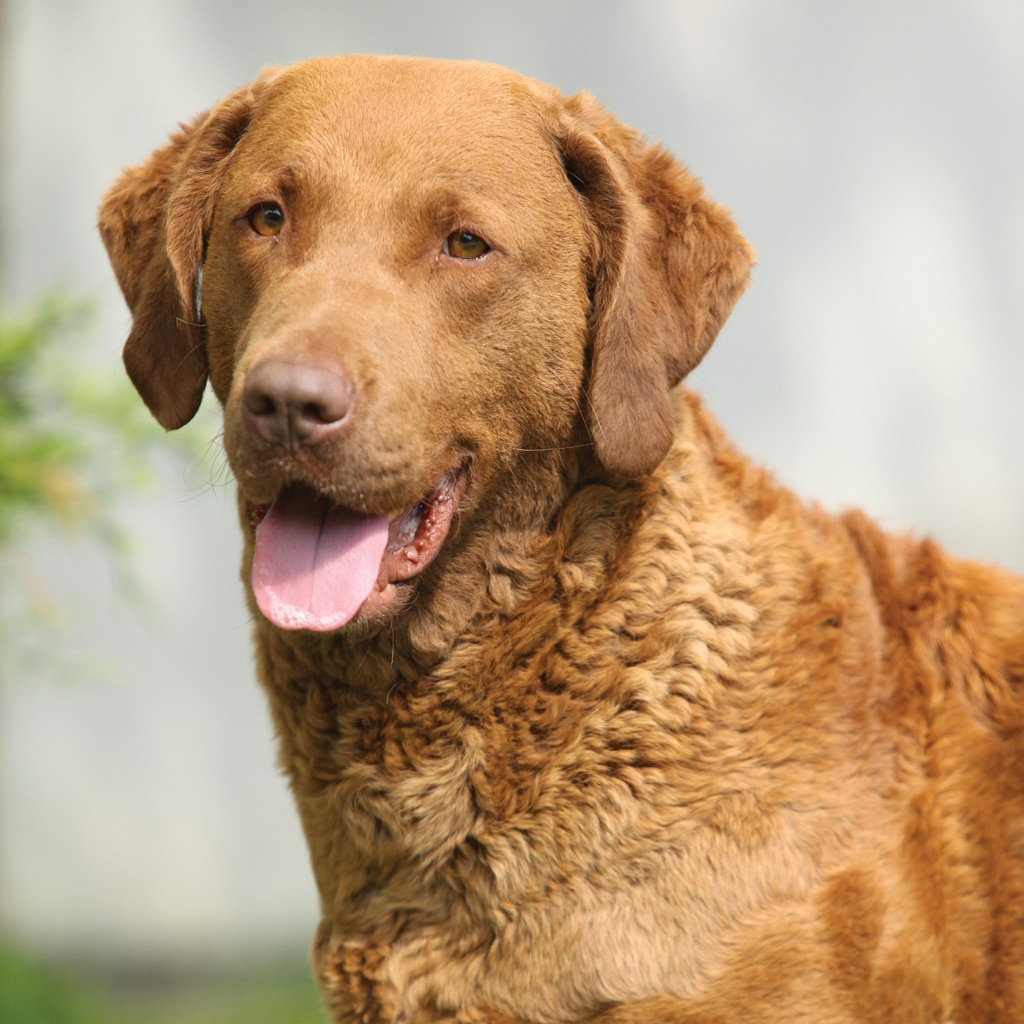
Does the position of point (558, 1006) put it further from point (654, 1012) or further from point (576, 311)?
point (576, 311)

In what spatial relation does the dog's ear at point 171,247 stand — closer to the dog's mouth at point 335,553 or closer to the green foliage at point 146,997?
the dog's mouth at point 335,553

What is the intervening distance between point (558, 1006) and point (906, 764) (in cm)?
94

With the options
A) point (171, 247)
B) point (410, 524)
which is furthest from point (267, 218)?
point (410, 524)

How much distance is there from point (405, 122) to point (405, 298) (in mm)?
429

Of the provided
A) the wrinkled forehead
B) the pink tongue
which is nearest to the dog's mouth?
the pink tongue

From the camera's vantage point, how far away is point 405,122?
294 centimetres

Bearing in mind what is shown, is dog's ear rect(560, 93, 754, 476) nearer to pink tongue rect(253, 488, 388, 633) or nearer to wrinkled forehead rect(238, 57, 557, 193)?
wrinkled forehead rect(238, 57, 557, 193)

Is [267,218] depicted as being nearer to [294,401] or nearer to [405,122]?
[405,122]

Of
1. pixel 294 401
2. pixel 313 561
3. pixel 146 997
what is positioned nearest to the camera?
pixel 294 401

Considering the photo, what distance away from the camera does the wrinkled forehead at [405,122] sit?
2.91m

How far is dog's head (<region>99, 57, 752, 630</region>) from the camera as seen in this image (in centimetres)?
269

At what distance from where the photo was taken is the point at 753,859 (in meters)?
2.80

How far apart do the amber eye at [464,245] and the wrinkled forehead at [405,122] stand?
0.13 m

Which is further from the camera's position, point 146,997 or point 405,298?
point 146,997
